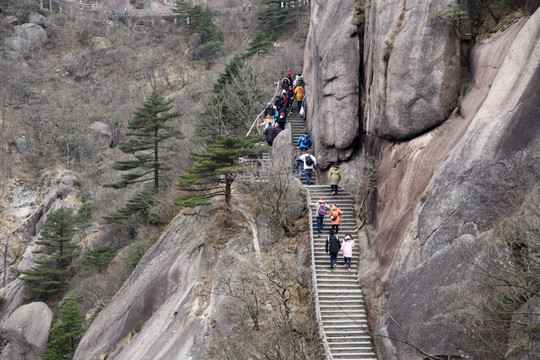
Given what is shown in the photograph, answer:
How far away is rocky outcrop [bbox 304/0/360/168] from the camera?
2523 cm

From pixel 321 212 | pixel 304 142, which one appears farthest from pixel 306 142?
pixel 321 212

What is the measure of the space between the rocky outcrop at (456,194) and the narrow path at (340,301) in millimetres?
587

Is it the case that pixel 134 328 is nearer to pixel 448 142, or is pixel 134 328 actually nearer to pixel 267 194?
pixel 267 194

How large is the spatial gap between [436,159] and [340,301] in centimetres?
629

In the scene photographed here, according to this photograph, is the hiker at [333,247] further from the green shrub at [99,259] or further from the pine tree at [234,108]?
the green shrub at [99,259]

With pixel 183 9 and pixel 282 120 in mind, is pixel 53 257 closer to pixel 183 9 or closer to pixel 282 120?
pixel 282 120

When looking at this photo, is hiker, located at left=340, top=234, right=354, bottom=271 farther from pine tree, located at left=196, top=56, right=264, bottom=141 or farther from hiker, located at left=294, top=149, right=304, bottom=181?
pine tree, located at left=196, top=56, right=264, bottom=141

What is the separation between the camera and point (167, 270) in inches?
1001

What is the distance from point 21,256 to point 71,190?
8156mm

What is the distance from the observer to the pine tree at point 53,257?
4125 centimetres

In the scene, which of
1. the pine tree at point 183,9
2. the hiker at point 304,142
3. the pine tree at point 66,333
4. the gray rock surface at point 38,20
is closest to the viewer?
the hiker at point 304,142

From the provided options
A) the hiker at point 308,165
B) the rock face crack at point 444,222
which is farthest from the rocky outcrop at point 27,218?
the rock face crack at point 444,222

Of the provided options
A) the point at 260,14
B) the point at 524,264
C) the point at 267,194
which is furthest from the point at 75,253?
the point at 260,14

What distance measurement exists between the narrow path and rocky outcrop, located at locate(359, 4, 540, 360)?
59 centimetres
